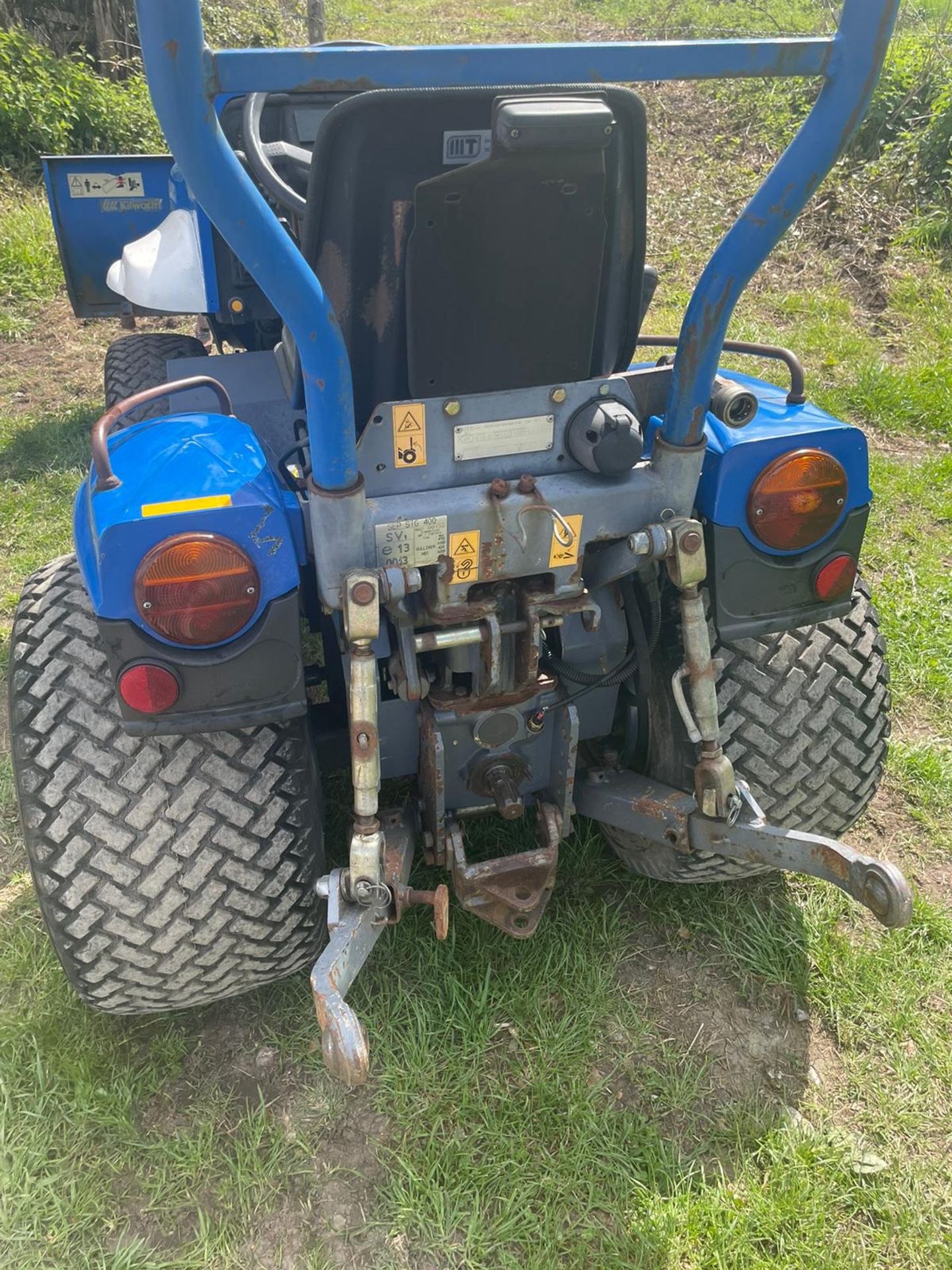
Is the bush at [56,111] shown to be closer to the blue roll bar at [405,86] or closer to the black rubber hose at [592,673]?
the black rubber hose at [592,673]

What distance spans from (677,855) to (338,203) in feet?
5.59

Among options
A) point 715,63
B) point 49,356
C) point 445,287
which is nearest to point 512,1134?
point 445,287

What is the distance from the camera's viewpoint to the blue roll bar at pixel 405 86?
1177 mm

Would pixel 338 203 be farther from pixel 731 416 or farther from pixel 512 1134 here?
pixel 512 1134

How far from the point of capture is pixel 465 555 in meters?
1.77

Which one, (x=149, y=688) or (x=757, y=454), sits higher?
(x=757, y=454)

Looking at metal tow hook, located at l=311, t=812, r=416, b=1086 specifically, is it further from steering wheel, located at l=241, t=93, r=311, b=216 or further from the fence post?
the fence post

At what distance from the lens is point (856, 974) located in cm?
245

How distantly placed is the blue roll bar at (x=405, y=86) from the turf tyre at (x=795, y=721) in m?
0.81

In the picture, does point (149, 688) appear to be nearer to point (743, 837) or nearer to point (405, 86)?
point (405, 86)

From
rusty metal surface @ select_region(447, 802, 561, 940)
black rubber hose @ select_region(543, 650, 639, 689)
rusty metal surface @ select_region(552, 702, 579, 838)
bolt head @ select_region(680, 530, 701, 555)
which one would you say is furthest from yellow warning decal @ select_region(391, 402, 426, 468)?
rusty metal surface @ select_region(447, 802, 561, 940)

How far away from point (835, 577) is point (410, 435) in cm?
102

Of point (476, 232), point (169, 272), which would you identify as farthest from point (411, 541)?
point (169, 272)

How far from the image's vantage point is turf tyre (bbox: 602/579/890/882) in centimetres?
223
